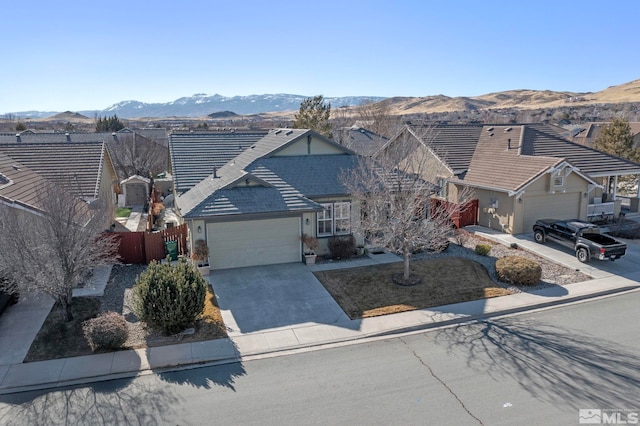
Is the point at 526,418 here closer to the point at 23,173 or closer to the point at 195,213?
the point at 195,213

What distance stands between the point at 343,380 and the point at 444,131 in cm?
2429

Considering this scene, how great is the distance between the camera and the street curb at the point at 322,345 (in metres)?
10.7

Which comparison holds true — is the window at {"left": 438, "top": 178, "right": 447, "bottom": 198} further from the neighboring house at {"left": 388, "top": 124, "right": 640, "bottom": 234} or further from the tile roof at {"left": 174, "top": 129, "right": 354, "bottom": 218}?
the tile roof at {"left": 174, "top": 129, "right": 354, "bottom": 218}

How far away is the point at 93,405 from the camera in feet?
32.2

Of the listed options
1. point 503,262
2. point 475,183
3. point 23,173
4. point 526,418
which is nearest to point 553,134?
point 475,183

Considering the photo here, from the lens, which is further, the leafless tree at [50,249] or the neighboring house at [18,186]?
the neighboring house at [18,186]

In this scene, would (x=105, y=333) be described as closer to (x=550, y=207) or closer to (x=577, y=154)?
(x=550, y=207)

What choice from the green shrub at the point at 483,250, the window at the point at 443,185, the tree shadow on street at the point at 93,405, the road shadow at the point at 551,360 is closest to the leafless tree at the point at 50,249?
the tree shadow on street at the point at 93,405

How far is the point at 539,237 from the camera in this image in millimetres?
22266

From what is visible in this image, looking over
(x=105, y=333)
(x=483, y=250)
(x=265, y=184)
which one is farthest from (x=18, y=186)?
(x=483, y=250)

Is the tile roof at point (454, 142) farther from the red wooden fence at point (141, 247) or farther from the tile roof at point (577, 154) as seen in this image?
the red wooden fence at point (141, 247)

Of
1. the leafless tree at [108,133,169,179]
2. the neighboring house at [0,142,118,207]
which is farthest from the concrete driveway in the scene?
the leafless tree at [108,133,169,179]

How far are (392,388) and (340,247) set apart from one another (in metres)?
9.82

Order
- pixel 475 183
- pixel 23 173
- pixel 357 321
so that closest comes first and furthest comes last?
pixel 357 321, pixel 23 173, pixel 475 183
